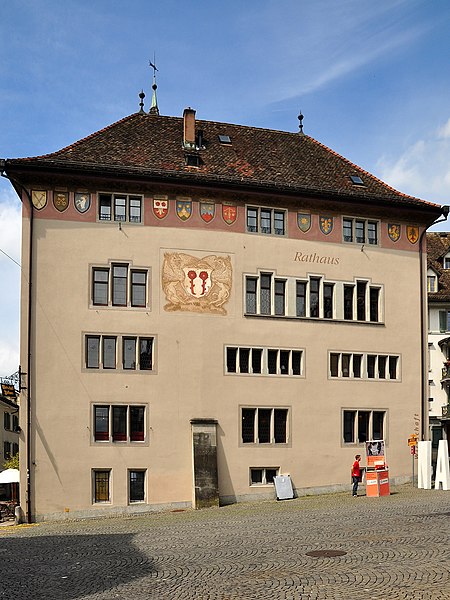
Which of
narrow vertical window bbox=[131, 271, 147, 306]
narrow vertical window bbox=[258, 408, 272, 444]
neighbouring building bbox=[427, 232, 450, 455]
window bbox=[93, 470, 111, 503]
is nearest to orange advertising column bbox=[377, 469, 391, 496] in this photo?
narrow vertical window bbox=[258, 408, 272, 444]

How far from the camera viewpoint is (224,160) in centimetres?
3856

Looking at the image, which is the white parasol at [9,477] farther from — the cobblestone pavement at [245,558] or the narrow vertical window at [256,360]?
the narrow vertical window at [256,360]

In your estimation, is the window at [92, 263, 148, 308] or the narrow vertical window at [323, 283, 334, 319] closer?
the window at [92, 263, 148, 308]

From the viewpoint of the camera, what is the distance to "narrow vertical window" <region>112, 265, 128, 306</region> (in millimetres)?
35125

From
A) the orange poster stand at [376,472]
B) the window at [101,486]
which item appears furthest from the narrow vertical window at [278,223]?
the window at [101,486]

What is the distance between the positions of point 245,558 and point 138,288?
19.6 metres

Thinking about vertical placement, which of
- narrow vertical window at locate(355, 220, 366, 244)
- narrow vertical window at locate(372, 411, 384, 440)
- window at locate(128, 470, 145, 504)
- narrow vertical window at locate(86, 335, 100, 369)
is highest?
narrow vertical window at locate(355, 220, 366, 244)

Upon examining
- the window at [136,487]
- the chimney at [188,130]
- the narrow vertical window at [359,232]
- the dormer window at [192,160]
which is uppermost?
the chimney at [188,130]

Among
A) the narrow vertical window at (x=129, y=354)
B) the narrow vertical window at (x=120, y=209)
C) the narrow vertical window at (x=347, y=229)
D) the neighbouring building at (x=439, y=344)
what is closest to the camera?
the narrow vertical window at (x=129, y=354)

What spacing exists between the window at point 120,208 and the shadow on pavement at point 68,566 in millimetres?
15647

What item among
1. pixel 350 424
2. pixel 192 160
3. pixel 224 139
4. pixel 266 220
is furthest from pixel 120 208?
pixel 350 424

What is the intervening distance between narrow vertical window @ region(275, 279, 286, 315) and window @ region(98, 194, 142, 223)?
21.6 feet

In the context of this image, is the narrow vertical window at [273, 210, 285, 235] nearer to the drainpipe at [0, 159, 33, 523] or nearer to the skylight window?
the skylight window

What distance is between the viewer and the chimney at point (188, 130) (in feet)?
128
